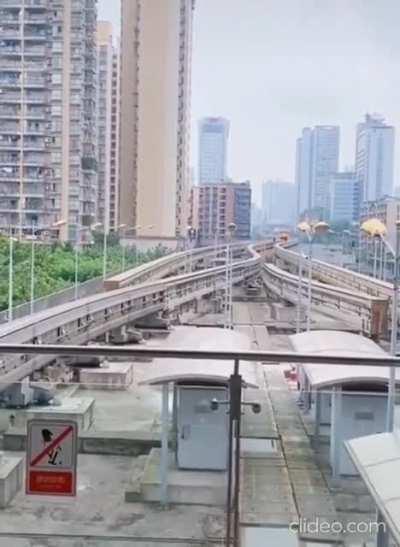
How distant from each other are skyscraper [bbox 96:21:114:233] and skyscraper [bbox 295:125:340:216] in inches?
366

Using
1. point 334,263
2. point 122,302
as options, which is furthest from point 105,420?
point 334,263

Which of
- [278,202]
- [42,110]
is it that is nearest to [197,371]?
[278,202]

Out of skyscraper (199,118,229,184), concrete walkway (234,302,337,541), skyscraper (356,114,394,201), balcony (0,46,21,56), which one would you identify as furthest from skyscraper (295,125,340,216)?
concrete walkway (234,302,337,541)

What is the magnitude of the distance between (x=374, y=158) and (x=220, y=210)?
417 inches

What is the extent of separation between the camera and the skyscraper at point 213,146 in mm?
31875

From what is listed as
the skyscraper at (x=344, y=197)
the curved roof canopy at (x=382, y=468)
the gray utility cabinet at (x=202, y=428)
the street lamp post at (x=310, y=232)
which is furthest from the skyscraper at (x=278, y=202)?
the curved roof canopy at (x=382, y=468)

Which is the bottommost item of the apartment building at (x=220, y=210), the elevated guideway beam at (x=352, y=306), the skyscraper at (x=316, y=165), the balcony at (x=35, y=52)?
the elevated guideway beam at (x=352, y=306)

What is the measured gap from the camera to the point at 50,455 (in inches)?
59.7

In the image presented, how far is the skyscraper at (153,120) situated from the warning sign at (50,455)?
30434 millimetres

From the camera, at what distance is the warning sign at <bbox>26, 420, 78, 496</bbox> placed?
151 centimetres

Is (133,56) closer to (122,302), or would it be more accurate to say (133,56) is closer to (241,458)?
(122,302)

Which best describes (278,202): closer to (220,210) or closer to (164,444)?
(220,210)

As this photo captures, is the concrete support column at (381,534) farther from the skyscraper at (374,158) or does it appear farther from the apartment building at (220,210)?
the apartment building at (220,210)

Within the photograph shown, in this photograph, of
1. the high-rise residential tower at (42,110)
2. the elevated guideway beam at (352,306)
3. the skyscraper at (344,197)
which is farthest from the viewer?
the high-rise residential tower at (42,110)
